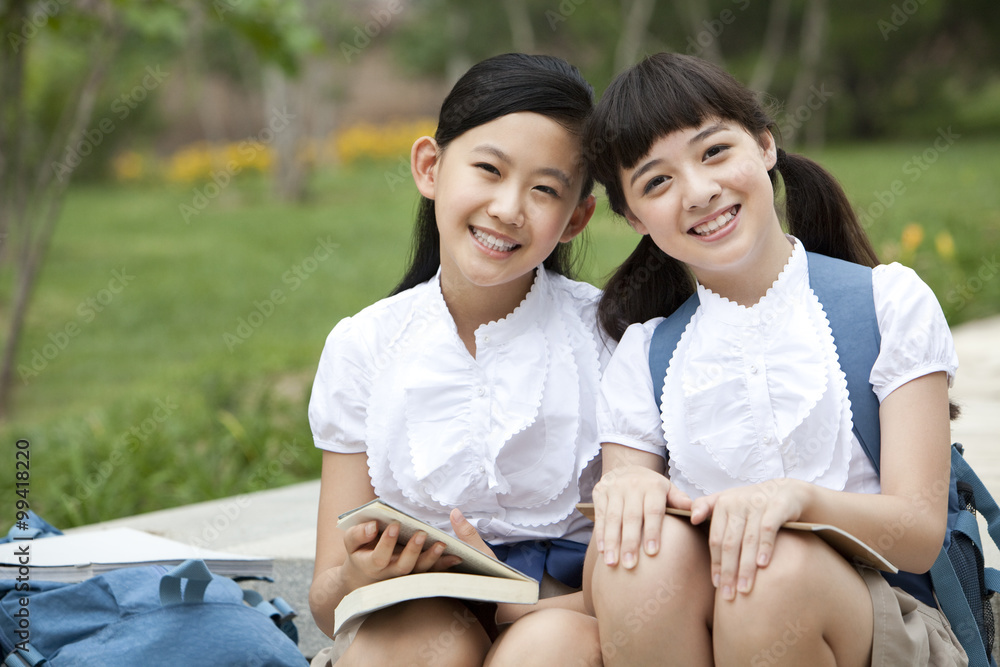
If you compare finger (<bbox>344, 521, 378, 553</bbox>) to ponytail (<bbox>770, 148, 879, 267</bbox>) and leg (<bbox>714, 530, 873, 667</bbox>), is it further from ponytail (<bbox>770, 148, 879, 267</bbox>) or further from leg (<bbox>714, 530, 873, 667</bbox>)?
ponytail (<bbox>770, 148, 879, 267</bbox>)

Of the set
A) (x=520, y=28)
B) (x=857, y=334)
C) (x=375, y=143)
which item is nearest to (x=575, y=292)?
(x=857, y=334)

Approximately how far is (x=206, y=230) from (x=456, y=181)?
8.34 m

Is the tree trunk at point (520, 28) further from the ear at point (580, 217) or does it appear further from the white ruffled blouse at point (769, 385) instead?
the white ruffled blouse at point (769, 385)

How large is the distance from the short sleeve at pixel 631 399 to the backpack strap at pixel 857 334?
11.6 inches

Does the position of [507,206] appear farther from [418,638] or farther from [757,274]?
[418,638]

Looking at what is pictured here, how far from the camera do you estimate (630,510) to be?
1411 millimetres

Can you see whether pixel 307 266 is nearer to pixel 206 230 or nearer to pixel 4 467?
pixel 206 230

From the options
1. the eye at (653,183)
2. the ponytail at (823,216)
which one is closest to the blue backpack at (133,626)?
the eye at (653,183)

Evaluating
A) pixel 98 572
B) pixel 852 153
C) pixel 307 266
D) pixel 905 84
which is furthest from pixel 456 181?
pixel 905 84

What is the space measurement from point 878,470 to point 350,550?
0.80 m

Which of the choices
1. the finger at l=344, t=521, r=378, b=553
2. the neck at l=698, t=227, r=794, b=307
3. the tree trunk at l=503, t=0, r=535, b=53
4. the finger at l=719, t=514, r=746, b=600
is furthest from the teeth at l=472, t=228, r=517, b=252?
the tree trunk at l=503, t=0, r=535, b=53

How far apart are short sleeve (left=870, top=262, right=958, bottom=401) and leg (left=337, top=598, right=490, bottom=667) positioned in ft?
2.34

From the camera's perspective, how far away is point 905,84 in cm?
1577

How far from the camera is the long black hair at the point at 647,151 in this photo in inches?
64.3
